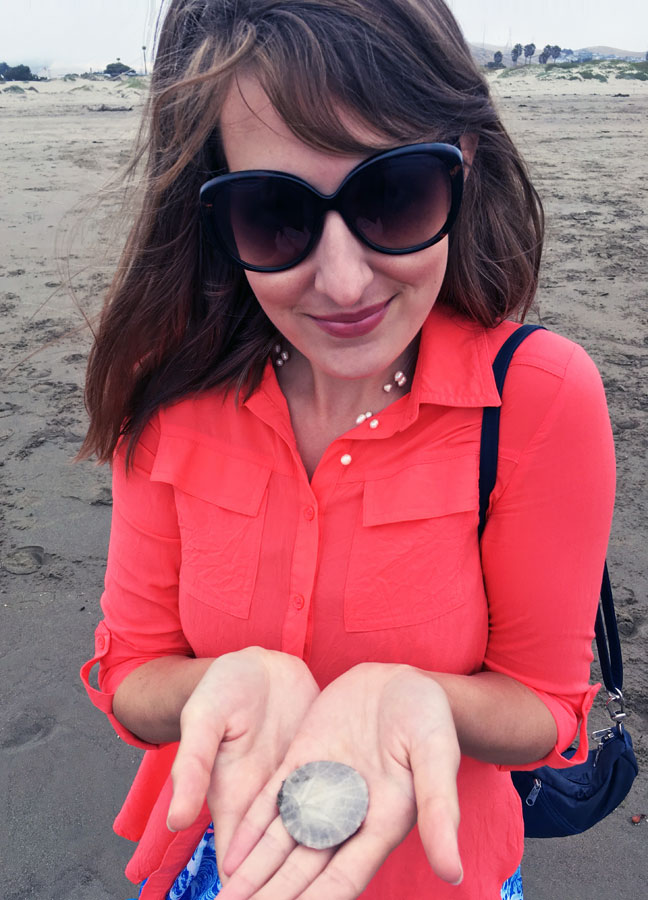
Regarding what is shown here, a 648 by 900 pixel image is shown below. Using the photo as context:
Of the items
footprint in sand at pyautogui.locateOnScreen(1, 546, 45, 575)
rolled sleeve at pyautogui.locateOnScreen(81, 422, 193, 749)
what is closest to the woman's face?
rolled sleeve at pyautogui.locateOnScreen(81, 422, 193, 749)

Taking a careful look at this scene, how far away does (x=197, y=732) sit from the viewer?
3.76ft

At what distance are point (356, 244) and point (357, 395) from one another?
1.27ft

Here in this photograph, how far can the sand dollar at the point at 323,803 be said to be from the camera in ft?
3.66

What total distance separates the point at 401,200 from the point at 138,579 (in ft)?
3.05

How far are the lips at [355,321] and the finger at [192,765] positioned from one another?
2.22 ft

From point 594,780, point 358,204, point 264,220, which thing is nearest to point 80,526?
point 594,780

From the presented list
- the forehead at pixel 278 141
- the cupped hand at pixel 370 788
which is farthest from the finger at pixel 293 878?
the forehead at pixel 278 141

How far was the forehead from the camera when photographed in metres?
1.24

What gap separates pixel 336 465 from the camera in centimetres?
148

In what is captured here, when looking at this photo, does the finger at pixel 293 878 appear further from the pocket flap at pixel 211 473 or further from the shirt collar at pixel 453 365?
the shirt collar at pixel 453 365

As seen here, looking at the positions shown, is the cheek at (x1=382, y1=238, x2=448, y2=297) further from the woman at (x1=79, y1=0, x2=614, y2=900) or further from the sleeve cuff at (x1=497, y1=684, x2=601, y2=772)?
the sleeve cuff at (x1=497, y1=684, x2=601, y2=772)

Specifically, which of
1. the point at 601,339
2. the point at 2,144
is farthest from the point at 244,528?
the point at 2,144

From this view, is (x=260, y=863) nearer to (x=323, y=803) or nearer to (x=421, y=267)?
(x=323, y=803)

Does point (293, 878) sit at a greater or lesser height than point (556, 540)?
lesser
